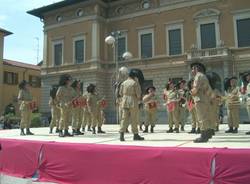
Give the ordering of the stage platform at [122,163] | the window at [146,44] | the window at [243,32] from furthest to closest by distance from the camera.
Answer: the window at [146,44]
the window at [243,32]
the stage platform at [122,163]

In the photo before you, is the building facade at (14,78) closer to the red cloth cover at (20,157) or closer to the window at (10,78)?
the window at (10,78)

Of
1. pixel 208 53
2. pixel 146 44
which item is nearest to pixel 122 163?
pixel 208 53

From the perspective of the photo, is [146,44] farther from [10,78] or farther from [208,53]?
[10,78]

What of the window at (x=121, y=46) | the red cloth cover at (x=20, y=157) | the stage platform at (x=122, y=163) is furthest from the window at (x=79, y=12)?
the stage platform at (x=122, y=163)

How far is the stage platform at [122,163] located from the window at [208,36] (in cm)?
2597

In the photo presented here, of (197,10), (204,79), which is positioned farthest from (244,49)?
(204,79)

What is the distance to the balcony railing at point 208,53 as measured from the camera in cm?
2995

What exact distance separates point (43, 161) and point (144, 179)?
8.16 ft

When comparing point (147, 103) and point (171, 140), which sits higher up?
point (147, 103)

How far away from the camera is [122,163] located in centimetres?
635

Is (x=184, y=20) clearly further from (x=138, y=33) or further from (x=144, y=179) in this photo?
(x=144, y=179)

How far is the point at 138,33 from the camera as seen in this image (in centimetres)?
3600

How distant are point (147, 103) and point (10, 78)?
39629 millimetres

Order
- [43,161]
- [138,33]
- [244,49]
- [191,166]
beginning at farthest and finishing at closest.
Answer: [138,33]
[244,49]
[43,161]
[191,166]
